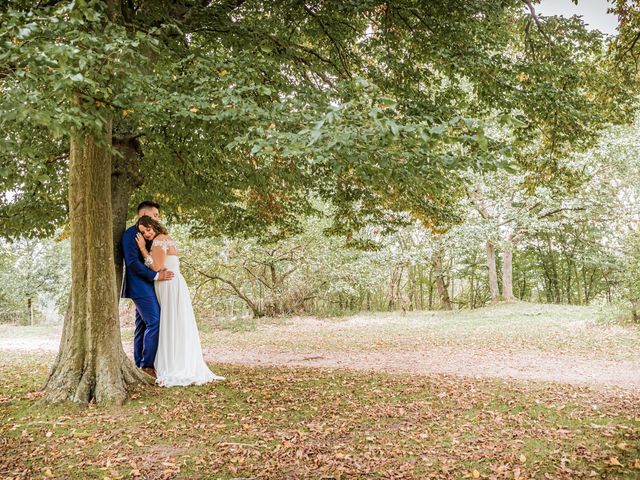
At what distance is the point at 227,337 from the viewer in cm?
1559

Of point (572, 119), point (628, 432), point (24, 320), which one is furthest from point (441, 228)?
point (24, 320)

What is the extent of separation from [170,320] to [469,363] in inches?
249

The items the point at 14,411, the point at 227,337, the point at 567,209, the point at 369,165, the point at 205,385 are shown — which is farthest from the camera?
the point at 567,209

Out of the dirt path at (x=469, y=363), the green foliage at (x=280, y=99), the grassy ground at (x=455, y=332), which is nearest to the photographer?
the green foliage at (x=280, y=99)

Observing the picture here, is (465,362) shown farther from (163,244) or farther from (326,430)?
(163,244)

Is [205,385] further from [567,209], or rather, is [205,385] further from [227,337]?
[567,209]

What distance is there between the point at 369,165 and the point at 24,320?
3472 centimetres

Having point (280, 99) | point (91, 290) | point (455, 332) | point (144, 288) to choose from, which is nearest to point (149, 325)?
point (144, 288)

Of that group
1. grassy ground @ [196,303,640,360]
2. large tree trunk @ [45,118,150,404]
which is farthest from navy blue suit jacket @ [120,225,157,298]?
grassy ground @ [196,303,640,360]

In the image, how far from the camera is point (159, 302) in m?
6.71

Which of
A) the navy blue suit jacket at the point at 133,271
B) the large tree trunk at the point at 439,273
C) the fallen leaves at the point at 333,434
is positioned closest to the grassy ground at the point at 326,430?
the fallen leaves at the point at 333,434

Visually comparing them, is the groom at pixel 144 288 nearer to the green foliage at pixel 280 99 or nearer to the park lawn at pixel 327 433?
the park lawn at pixel 327 433

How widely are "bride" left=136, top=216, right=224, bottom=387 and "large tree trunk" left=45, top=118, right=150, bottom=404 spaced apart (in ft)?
2.59

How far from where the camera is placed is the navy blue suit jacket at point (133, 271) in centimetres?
643
